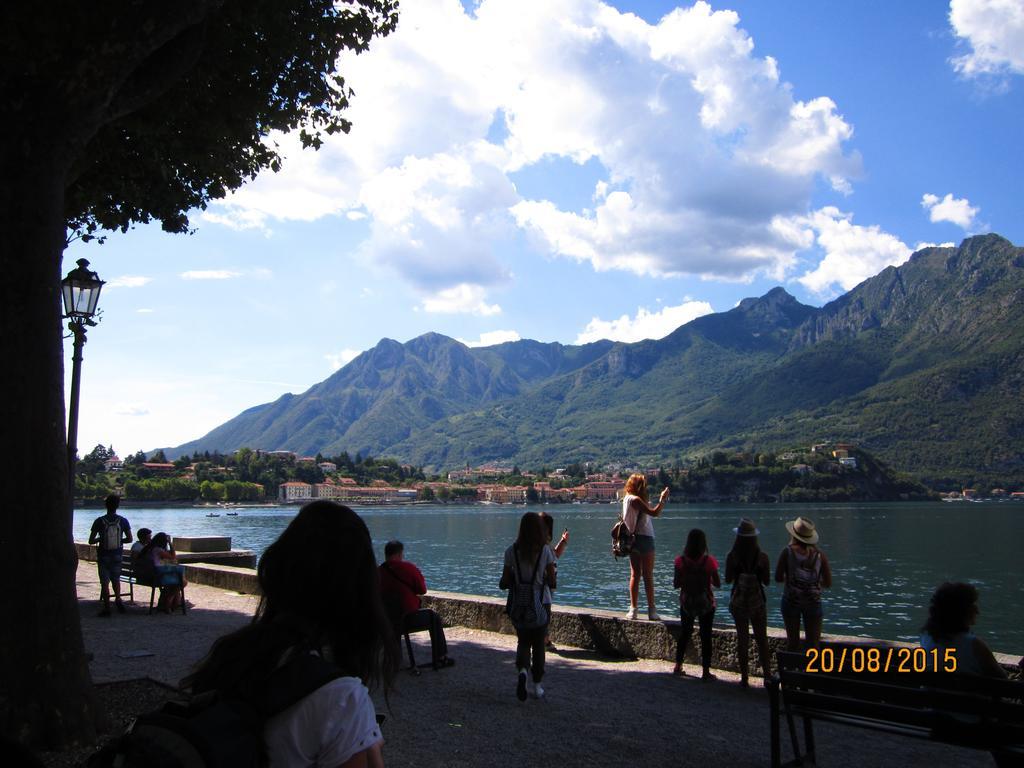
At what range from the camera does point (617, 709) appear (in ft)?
20.8

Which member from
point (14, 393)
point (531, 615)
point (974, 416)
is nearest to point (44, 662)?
point (14, 393)

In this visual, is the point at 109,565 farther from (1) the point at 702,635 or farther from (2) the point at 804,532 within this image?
(2) the point at 804,532

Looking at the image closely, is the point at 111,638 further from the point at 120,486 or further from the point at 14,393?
the point at 120,486

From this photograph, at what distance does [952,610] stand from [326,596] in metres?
4.50

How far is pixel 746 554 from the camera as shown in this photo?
7.08 metres

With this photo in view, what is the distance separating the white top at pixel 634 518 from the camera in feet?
30.1

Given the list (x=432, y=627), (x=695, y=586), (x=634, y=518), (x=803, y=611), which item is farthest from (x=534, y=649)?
(x=634, y=518)

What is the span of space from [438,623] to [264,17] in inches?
238

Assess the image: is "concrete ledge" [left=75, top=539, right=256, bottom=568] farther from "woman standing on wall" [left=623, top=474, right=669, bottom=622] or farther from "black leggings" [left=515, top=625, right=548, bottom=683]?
"black leggings" [left=515, top=625, right=548, bottom=683]

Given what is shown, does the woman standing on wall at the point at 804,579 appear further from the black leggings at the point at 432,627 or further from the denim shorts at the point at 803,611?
the black leggings at the point at 432,627

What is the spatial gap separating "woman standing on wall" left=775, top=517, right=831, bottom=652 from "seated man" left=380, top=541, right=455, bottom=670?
3347 mm

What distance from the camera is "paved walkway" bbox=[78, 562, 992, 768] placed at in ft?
17.2

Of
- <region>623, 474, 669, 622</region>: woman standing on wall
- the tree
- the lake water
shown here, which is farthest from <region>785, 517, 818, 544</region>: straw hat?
the lake water

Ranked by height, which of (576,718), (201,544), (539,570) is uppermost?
(539,570)
